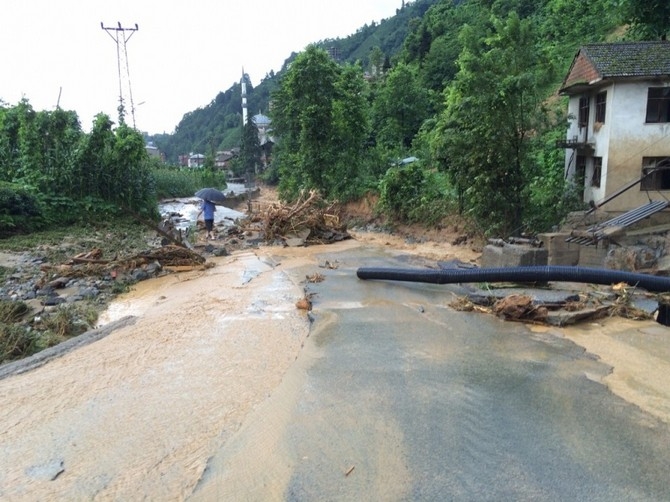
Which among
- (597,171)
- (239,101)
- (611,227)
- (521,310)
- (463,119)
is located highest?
(239,101)

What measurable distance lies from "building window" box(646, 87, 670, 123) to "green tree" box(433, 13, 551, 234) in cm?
403

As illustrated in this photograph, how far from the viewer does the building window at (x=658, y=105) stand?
15.6m

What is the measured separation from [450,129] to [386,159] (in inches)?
458

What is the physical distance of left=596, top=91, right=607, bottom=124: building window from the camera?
1689 cm

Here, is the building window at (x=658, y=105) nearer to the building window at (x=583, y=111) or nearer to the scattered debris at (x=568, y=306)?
the building window at (x=583, y=111)

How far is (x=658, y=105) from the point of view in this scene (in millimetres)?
15719

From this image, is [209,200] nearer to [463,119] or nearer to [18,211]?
[18,211]

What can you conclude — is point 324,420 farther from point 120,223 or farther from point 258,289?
point 120,223

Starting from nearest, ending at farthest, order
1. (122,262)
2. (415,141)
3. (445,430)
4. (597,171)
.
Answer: (445,430), (122,262), (597,171), (415,141)

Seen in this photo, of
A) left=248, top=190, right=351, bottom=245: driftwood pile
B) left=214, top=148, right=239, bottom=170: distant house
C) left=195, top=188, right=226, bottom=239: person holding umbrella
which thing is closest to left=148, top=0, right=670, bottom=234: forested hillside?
left=248, top=190, right=351, bottom=245: driftwood pile

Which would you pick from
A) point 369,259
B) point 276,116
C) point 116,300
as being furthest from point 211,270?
point 276,116

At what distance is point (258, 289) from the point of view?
10859 mm

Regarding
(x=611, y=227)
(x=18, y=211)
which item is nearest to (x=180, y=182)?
(x=18, y=211)

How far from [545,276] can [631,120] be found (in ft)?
33.8
